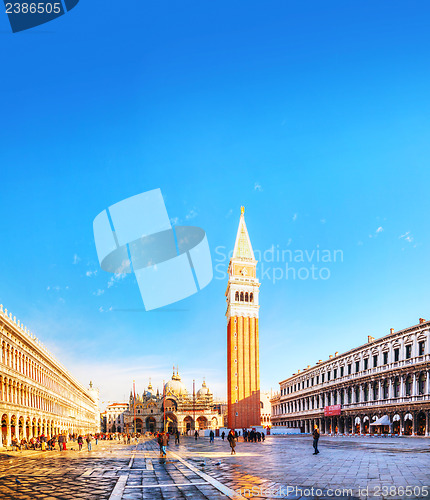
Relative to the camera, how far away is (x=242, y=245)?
9119 cm

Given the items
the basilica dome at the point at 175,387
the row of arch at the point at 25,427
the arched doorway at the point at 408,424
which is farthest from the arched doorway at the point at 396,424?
the basilica dome at the point at 175,387

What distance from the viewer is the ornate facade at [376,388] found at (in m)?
44.6

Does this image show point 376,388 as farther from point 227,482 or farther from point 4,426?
point 227,482

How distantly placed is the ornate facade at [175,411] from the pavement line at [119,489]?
100 meters

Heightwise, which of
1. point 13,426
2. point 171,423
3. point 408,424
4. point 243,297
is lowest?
point 171,423

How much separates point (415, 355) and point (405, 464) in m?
30.5

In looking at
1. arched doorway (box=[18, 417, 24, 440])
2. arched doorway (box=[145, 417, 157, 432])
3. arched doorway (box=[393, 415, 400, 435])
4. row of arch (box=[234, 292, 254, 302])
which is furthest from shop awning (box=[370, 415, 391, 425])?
arched doorway (box=[145, 417, 157, 432])

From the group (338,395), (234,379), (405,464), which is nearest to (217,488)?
(405,464)

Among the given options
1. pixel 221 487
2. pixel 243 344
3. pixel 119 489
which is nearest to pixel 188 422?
pixel 243 344

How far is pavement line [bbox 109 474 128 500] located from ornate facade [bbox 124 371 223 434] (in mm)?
100021

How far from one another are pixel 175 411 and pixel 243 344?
53.0 meters

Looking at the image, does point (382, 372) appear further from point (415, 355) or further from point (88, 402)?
point (88, 402)

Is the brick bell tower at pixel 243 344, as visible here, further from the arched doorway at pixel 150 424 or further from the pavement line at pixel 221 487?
the pavement line at pixel 221 487

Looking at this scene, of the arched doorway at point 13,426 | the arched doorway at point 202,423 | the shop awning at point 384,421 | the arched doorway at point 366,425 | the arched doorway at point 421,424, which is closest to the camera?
the arched doorway at point 13,426
